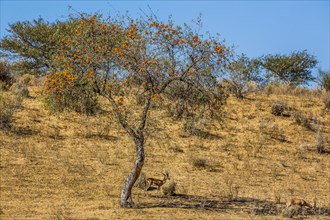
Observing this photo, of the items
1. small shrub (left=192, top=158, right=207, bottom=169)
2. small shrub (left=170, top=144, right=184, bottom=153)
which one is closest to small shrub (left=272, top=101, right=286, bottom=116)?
small shrub (left=170, top=144, right=184, bottom=153)

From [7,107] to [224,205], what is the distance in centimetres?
1076

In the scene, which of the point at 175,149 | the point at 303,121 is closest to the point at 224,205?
the point at 175,149

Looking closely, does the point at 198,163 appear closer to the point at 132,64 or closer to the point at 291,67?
the point at 132,64

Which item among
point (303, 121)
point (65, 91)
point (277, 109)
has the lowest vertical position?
point (65, 91)

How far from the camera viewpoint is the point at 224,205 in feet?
53.6

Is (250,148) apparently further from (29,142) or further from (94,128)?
(29,142)

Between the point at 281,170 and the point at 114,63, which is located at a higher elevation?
the point at 114,63

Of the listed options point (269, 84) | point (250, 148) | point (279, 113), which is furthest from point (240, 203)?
point (269, 84)

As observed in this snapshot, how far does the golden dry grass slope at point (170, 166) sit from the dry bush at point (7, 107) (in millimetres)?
375

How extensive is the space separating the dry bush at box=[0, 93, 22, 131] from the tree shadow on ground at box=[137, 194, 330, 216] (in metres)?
8.15

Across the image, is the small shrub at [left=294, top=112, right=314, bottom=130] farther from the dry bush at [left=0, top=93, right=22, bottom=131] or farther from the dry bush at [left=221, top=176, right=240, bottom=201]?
the dry bush at [left=0, top=93, right=22, bottom=131]

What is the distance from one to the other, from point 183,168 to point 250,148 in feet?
15.5

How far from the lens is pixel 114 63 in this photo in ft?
47.6

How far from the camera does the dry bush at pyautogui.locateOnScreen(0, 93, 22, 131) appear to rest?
72.5 feet
